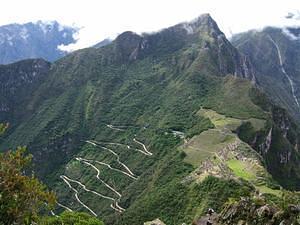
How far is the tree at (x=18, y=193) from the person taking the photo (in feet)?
121

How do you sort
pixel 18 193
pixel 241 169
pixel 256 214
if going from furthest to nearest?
pixel 241 169 → pixel 256 214 → pixel 18 193

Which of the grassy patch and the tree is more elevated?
the tree

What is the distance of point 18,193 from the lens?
37.4m

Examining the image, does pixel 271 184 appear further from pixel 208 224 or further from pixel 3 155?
pixel 3 155

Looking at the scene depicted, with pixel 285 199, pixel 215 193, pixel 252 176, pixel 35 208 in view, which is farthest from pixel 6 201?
pixel 252 176

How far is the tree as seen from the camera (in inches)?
1449

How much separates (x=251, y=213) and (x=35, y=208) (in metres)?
37.8

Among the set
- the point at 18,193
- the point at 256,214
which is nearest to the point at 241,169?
the point at 256,214

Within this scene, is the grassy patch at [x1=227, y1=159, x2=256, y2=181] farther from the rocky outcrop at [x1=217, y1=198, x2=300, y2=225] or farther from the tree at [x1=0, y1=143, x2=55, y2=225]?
the tree at [x1=0, y1=143, x2=55, y2=225]

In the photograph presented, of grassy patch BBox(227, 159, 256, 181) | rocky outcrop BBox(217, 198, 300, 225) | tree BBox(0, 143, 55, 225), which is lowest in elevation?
grassy patch BBox(227, 159, 256, 181)

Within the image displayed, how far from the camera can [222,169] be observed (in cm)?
17575

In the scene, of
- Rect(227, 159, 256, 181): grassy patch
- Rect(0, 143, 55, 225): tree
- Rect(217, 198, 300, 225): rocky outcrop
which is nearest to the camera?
Rect(0, 143, 55, 225): tree

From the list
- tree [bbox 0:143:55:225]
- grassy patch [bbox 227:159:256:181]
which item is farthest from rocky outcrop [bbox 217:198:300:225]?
grassy patch [bbox 227:159:256:181]

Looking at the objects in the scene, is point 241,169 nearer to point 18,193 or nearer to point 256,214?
point 256,214
